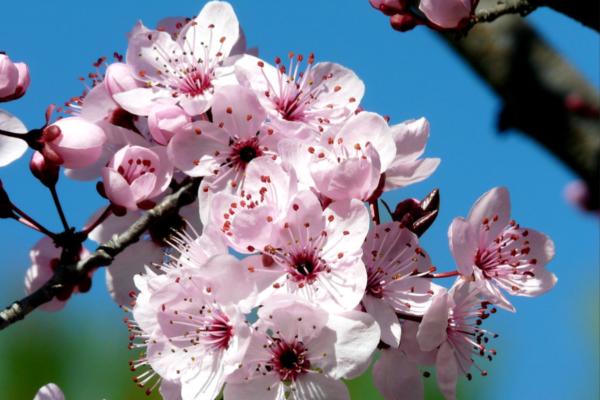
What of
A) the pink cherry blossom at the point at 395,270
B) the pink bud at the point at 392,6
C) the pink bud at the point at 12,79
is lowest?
the pink cherry blossom at the point at 395,270

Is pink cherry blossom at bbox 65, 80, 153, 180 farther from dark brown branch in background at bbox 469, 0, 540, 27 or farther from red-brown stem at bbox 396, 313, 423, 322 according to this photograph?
dark brown branch in background at bbox 469, 0, 540, 27

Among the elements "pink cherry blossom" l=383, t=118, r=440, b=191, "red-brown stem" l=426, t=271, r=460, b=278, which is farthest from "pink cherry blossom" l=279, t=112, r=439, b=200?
"red-brown stem" l=426, t=271, r=460, b=278

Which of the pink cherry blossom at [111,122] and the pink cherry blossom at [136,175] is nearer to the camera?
the pink cherry blossom at [136,175]

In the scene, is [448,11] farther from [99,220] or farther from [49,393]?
[49,393]

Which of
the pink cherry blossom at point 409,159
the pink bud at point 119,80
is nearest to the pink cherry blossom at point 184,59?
the pink bud at point 119,80

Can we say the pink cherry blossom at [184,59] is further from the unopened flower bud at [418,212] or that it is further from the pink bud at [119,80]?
the unopened flower bud at [418,212]

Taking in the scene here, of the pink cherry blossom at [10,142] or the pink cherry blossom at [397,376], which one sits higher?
the pink cherry blossom at [10,142]
